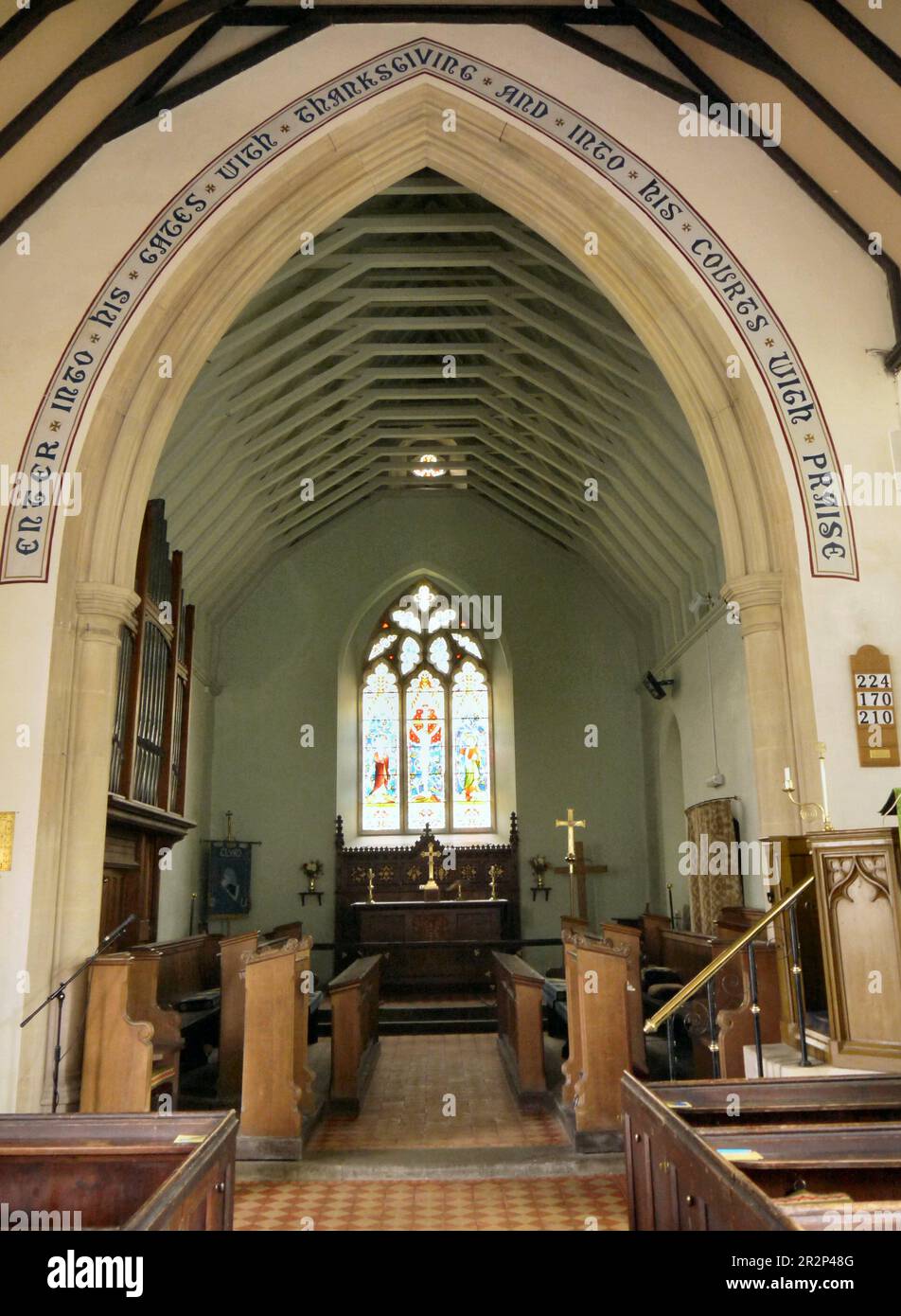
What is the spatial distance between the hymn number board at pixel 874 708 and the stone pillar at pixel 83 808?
179 inches

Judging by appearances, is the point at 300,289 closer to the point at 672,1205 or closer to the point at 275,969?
the point at 275,969

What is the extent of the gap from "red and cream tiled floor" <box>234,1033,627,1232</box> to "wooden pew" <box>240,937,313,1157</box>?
212 millimetres

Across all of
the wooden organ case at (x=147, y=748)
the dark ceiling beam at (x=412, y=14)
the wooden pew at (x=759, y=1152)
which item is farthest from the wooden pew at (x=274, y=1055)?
the dark ceiling beam at (x=412, y=14)

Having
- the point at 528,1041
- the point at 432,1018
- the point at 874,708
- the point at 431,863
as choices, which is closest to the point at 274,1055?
the point at 528,1041

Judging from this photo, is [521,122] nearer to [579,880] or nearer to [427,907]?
[427,907]

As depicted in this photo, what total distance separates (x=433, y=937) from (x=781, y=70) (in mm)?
8946

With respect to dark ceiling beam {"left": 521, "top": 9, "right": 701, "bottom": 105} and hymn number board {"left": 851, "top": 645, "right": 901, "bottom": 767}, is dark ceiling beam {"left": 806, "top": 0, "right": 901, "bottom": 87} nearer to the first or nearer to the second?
dark ceiling beam {"left": 521, "top": 9, "right": 701, "bottom": 105}

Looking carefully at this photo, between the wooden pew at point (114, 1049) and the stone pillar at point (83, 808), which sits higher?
the stone pillar at point (83, 808)

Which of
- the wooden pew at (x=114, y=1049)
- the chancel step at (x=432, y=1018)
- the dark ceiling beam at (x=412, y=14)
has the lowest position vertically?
the chancel step at (x=432, y=1018)

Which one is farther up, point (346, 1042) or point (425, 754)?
point (425, 754)

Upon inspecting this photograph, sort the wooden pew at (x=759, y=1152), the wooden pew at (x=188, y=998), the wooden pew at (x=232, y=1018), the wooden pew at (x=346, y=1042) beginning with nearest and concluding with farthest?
the wooden pew at (x=759, y=1152)
the wooden pew at (x=346, y=1042)
the wooden pew at (x=232, y=1018)
the wooden pew at (x=188, y=998)

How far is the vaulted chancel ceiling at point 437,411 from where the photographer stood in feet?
30.0

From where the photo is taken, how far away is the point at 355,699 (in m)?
14.1

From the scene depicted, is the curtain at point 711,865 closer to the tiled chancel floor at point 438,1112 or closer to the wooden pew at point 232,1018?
the tiled chancel floor at point 438,1112
